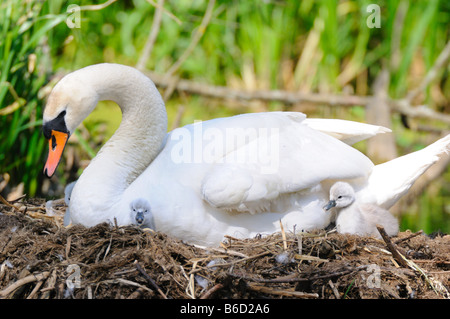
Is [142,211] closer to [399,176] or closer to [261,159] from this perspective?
[261,159]

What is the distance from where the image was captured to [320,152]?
3.68m

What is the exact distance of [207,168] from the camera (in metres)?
3.52

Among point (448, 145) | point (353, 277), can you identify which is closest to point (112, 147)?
point (353, 277)

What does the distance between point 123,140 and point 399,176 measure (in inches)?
69.0

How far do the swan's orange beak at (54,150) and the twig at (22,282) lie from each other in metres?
0.66

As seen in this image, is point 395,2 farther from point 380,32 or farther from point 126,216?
point 126,216

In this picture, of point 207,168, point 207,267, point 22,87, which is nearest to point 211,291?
point 207,267

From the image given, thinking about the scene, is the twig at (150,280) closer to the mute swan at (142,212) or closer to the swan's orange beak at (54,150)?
the mute swan at (142,212)

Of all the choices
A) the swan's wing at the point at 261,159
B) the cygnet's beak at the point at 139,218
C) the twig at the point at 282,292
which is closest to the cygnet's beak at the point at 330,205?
the swan's wing at the point at 261,159

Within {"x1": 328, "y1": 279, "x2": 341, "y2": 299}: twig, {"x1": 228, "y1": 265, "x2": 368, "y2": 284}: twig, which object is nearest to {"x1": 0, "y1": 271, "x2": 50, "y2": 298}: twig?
{"x1": 228, "y1": 265, "x2": 368, "y2": 284}: twig

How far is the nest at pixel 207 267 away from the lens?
9.77 ft

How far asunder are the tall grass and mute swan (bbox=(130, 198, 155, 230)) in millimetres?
1528

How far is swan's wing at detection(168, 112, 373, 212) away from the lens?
11.1ft

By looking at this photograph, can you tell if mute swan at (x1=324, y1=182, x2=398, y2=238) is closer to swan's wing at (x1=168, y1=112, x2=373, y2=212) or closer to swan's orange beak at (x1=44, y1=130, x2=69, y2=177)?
swan's wing at (x1=168, y1=112, x2=373, y2=212)
